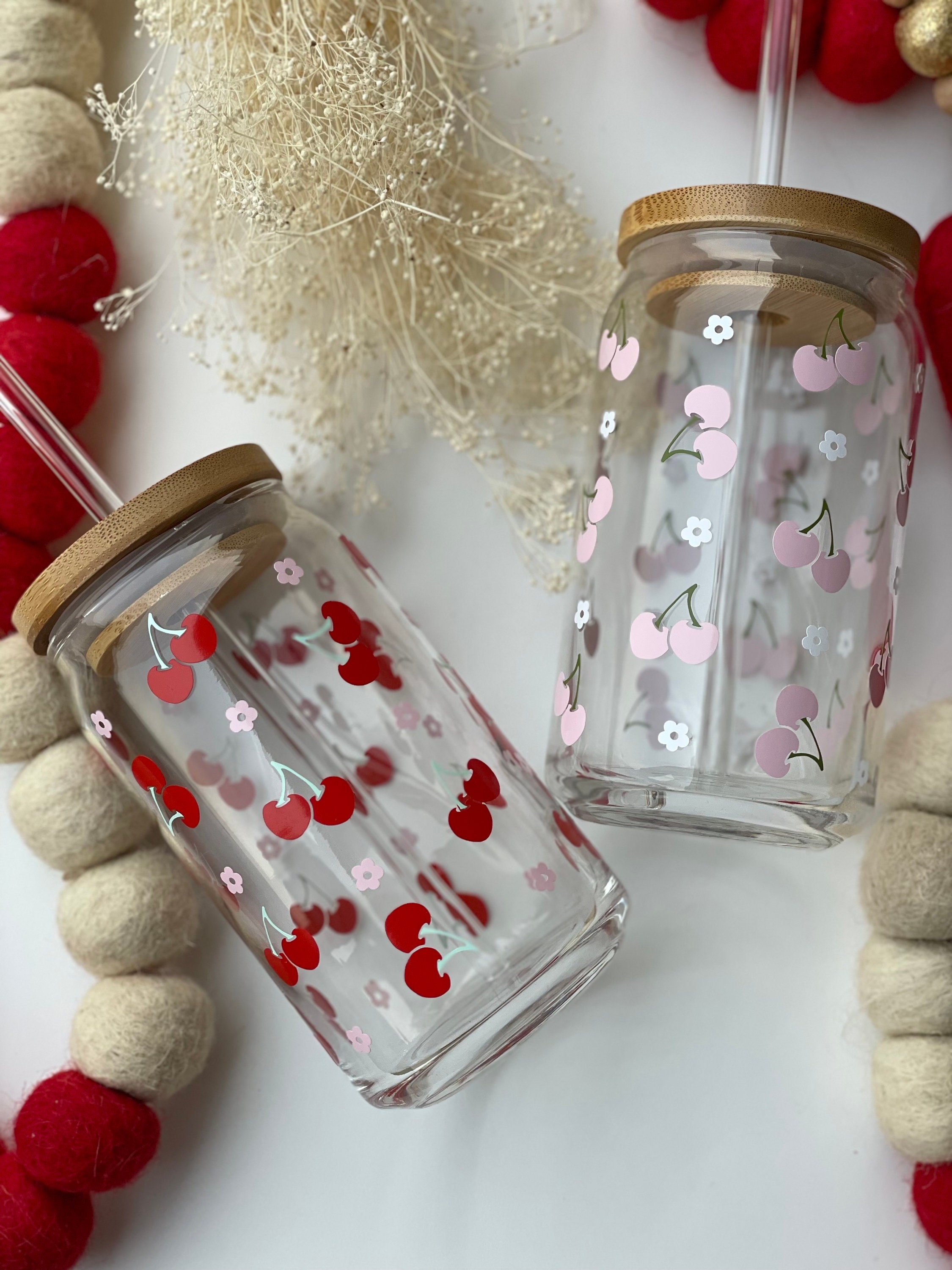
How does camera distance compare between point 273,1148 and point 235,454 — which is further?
point 273,1148

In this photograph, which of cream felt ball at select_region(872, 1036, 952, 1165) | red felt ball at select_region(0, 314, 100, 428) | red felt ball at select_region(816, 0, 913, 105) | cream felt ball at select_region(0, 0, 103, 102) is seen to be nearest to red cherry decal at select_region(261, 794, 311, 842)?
red felt ball at select_region(0, 314, 100, 428)

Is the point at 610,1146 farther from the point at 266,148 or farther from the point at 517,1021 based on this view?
the point at 266,148

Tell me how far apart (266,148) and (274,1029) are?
24.5 inches

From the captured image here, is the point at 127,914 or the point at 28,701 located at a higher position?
the point at 28,701

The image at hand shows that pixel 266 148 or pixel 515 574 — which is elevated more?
pixel 266 148

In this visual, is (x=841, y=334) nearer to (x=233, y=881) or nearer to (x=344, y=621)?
(x=344, y=621)

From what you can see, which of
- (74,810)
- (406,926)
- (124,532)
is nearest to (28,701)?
(74,810)

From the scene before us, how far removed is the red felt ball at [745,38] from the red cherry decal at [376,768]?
573 mm

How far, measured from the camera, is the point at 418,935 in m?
0.71

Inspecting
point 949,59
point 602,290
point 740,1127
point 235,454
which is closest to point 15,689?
point 235,454

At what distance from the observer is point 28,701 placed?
2.48 feet

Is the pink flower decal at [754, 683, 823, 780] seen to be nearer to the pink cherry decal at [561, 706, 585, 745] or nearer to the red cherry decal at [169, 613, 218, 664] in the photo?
the pink cherry decal at [561, 706, 585, 745]

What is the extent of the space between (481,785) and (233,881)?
0.57ft

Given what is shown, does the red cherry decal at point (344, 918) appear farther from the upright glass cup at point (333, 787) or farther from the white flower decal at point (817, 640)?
the white flower decal at point (817, 640)
